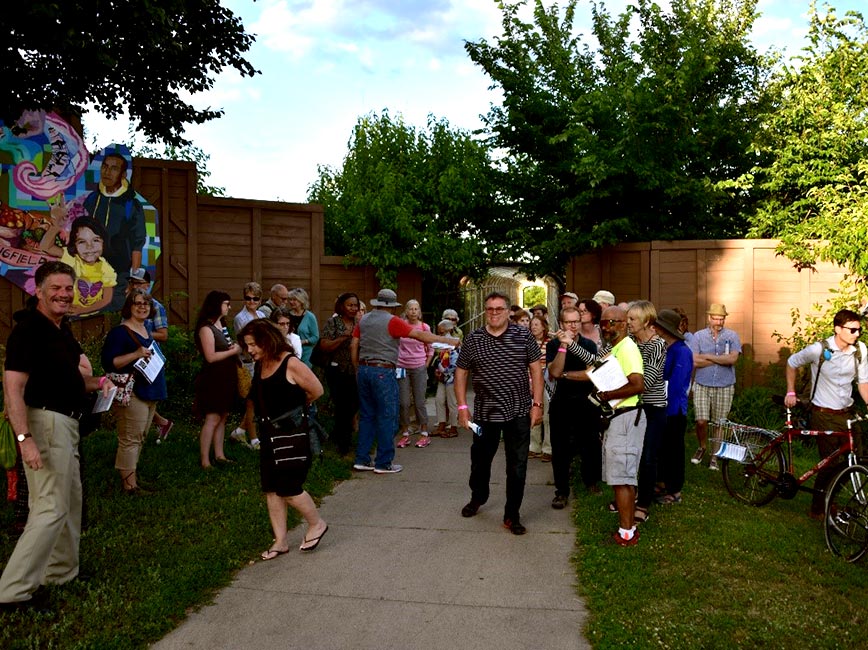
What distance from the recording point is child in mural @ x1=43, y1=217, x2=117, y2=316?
40.1 feet

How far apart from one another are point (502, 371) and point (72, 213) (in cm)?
850

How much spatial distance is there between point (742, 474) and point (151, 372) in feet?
19.7

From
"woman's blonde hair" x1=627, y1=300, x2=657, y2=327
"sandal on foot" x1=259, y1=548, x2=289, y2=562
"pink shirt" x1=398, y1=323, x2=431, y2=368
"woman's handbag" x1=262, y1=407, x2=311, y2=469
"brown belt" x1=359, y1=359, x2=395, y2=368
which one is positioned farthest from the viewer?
"pink shirt" x1=398, y1=323, x2=431, y2=368

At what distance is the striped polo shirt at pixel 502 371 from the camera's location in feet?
21.5

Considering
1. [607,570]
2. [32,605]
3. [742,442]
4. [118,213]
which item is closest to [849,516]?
[742,442]

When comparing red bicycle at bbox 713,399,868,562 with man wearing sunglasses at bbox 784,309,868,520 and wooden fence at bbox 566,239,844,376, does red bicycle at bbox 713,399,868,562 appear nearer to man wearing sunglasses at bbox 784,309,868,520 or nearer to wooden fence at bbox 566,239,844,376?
man wearing sunglasses at bbox 784,309,868,520

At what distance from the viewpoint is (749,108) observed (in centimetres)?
1731

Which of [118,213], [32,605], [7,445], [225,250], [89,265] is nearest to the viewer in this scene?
[32,605]

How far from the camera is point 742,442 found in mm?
7824

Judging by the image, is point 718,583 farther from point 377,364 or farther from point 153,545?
point 377,364

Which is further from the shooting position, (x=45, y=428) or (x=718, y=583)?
(x=718, y=583)

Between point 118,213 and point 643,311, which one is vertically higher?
point 118,213

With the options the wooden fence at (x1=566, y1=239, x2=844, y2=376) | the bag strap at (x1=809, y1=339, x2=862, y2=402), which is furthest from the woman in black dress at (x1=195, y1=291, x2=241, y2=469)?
the wooden fence at (x1=566, y1=239, x2=844, y2=376)

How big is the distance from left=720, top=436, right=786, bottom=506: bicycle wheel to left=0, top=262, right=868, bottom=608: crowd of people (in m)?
0.65
